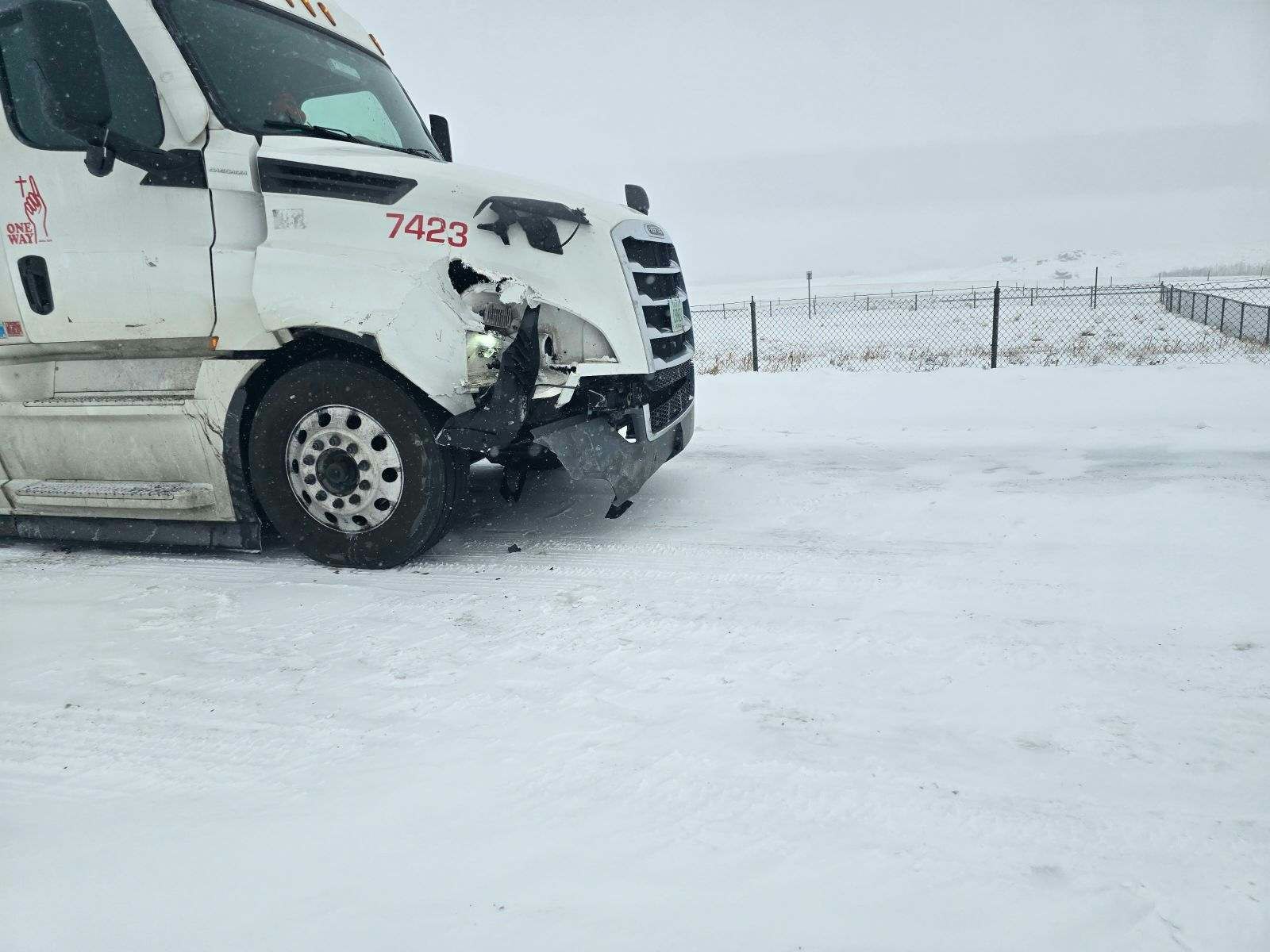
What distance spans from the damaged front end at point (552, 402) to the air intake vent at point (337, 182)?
0.55 metres

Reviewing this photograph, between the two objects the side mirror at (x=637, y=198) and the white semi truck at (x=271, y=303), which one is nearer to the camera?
the white semi truck at (x=271, y=303)

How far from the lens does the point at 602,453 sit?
4051 mm

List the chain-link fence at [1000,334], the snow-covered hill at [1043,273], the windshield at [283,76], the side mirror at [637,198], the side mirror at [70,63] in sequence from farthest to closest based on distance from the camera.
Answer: the snow-covered hill at [1043,273] < the chain-link fence at [1000,334] < the side mirror at [637,198] < the windshield at [283,76] < the side mirror at [70,63]

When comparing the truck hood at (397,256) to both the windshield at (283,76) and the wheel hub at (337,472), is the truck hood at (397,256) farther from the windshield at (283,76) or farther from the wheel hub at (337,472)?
the wheel hub at (337,472)

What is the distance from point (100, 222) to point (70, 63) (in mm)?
774

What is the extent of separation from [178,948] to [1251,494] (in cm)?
553

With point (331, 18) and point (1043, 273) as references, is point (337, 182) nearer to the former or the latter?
point (331, 18)

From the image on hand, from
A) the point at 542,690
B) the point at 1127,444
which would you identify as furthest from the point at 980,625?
the point at 1127,444

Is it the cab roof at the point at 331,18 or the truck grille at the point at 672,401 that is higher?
the cab roof at the point at 331,18

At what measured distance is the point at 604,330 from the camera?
386 cm

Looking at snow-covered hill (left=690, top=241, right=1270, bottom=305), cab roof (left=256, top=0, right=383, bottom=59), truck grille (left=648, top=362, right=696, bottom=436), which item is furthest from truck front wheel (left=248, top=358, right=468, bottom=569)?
snow-covered hill (left=690, top=241, right=1270, bottom=305)

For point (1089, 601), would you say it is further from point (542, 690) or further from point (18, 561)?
point (18, 561)

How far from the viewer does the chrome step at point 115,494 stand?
416 cm

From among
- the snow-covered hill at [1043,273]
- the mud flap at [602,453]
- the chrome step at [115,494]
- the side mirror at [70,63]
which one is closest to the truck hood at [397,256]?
the mud flap at [602,453]
